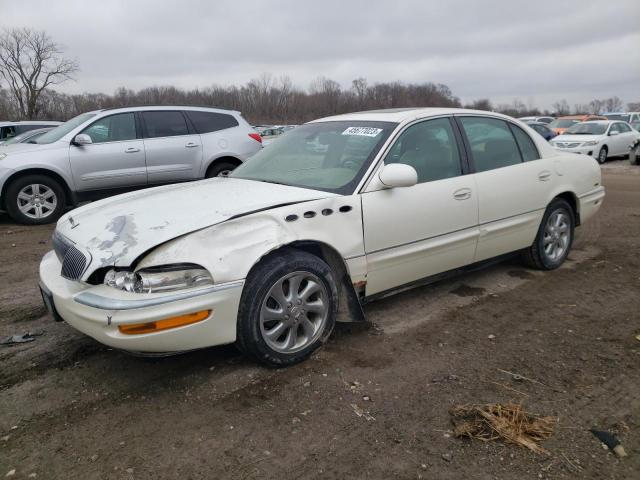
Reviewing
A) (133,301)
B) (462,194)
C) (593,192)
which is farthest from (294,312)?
(593,192)

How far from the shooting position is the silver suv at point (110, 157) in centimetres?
749

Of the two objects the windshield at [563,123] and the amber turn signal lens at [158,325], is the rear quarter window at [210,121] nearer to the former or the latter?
the amber turn signal lens at [158,325]

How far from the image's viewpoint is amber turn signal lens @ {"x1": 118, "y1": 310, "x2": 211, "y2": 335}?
2623 mm

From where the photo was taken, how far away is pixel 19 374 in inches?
122

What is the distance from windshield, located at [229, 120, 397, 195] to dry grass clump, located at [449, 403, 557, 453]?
1.56 m

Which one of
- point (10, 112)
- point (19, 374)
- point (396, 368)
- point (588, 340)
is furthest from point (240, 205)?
point (10, 112)

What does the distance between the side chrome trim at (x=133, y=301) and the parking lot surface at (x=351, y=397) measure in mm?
578

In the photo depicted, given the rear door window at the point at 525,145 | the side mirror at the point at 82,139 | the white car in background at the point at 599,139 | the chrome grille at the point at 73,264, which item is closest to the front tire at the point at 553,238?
the rear door window at the point at 525,145

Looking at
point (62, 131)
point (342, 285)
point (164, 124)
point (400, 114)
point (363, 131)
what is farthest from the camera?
point (164, 124)

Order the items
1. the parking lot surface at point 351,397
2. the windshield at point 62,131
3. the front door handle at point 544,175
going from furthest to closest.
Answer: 1. the windshield at point 62,131
2. the front door handle at point 544,175
3. the parking lot surface at point 351,397

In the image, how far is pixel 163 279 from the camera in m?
2.71

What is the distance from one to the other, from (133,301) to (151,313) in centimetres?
11

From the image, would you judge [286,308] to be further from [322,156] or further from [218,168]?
[218,168]

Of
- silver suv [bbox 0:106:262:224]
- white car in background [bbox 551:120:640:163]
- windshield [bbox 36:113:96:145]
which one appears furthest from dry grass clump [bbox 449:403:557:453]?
white car in background [bbox 551:120:640:163]
